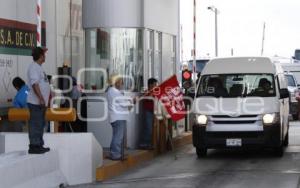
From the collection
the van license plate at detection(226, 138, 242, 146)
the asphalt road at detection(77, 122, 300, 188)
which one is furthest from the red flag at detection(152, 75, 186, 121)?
the van license plate at detection(226, 138, 242, 146)

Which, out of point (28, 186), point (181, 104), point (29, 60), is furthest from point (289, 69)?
point (28, 186)

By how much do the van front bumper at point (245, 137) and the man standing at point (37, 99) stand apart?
4392mm

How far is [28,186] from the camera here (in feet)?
31.3

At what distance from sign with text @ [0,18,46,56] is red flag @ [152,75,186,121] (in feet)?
8.95

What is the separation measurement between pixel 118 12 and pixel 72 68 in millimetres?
2065

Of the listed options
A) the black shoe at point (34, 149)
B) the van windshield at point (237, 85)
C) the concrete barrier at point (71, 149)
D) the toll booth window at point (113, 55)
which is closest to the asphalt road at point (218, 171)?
the concrete barrier at point (71, 149)

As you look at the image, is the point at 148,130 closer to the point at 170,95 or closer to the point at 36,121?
the point at 170,95

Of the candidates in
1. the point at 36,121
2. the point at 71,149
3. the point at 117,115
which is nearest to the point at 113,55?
the point at 117,115

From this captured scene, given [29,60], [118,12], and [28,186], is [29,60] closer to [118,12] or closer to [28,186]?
[118,12]

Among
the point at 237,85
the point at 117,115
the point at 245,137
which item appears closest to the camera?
the point at 117,115

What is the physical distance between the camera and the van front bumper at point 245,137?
13648 millimetres

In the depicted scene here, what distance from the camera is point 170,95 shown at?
591 inches

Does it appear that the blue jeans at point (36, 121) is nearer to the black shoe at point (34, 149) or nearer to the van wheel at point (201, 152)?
the black shoe at point (34, 149)

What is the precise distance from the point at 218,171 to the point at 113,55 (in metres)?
4.24
